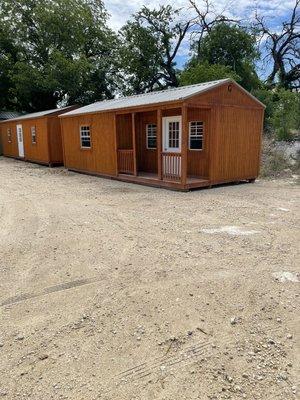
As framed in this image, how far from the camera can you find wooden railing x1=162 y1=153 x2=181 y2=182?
31.8ft

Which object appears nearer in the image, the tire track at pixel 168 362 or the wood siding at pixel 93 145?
the tire track at pixel 168 362

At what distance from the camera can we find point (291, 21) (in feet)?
82.8

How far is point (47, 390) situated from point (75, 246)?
9.11 ft

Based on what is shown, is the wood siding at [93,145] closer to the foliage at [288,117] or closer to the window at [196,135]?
the window at [196,135]

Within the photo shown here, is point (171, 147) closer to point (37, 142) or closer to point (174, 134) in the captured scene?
point (174, 134)

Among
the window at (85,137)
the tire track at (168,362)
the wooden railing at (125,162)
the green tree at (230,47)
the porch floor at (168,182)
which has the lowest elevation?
the tire track at (168,362)

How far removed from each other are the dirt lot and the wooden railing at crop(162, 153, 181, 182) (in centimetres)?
332

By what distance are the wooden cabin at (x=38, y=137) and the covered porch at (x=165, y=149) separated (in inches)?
227

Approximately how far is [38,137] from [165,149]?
9234 millimetres

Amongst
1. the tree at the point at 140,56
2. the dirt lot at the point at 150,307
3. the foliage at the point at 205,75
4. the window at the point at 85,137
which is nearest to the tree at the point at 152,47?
the tree at the point at 140,56

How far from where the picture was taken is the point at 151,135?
12.5 meters

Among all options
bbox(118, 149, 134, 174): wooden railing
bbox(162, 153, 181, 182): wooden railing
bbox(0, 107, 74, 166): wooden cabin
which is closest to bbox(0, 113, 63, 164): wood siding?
bbox(0, 107, 74, 166): wooden cabin

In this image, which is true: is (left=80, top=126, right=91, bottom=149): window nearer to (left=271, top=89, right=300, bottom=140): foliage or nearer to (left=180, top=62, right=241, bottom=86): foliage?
(left=180, top=62, right=241, bottom=86): foliage

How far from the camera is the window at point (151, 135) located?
12327 millimetres
